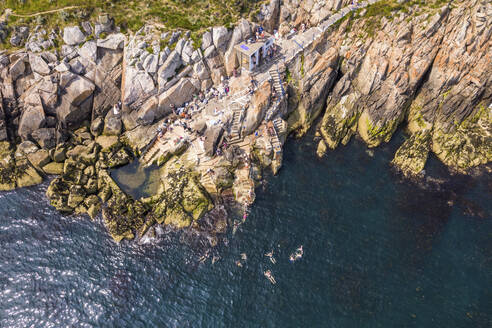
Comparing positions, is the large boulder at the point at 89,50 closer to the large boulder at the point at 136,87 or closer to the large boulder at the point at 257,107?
the large boulder at the point at 136,87

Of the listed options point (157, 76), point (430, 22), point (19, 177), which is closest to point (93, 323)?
point (19, 177)

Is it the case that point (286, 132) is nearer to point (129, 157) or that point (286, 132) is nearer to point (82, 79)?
point (129, 157)

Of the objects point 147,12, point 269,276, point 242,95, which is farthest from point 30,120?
point 269,276

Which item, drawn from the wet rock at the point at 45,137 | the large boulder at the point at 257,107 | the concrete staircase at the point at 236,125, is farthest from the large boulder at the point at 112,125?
the large boulder at the point at 257,107

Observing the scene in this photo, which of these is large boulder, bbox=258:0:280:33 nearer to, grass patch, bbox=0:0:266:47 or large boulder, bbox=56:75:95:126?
grass patch, bbox=0:0:266:47

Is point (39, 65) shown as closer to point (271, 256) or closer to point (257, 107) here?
point (257, 107)

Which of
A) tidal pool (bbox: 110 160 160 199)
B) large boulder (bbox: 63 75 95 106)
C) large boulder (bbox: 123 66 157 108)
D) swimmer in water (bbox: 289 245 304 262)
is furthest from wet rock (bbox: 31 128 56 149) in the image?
swimmer in water (bbox: 289 245 304 262)
